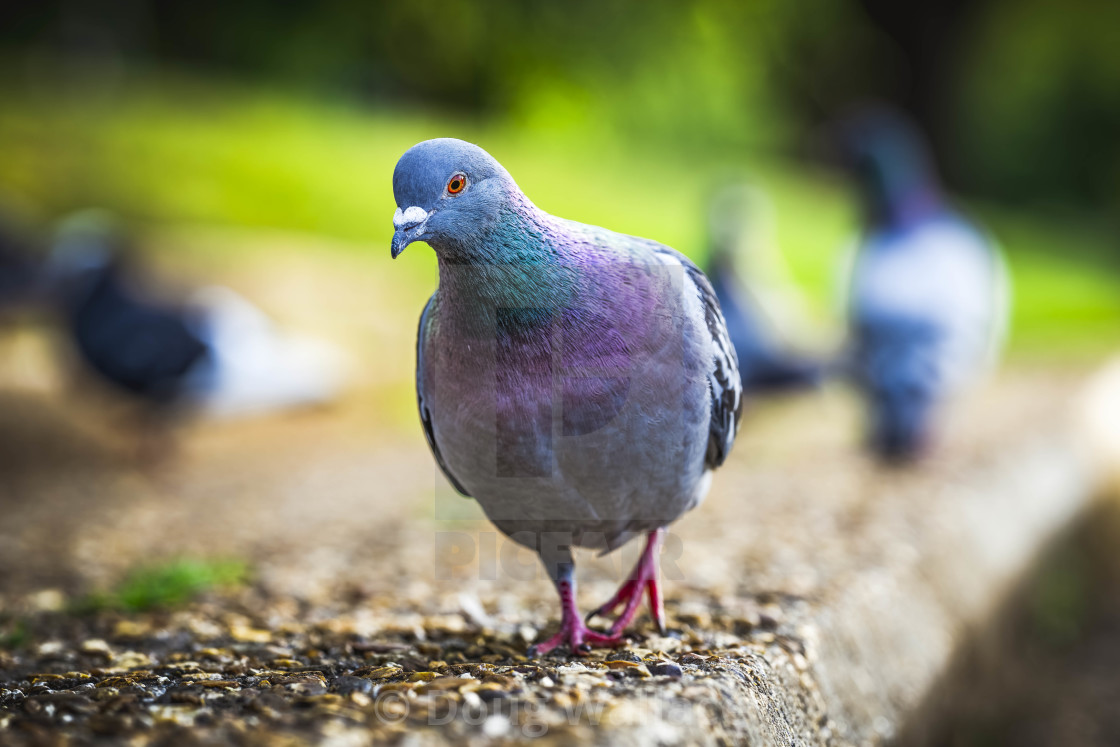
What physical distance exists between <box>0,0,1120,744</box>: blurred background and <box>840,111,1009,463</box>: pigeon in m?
1.19

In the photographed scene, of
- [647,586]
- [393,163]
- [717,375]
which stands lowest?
[647,586]

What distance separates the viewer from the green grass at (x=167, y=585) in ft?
12.0

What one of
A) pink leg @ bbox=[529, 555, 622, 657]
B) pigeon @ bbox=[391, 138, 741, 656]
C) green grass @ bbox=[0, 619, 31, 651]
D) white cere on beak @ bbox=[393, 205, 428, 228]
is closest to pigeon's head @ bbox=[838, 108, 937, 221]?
pigeon @ bbox=[391, 138, 741, 656]

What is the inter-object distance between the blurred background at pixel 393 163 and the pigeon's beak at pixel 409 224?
2.12m

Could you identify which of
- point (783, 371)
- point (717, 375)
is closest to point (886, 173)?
point (783, 371)

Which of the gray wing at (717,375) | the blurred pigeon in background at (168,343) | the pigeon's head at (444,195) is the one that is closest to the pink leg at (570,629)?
the gray wing at (717,375)

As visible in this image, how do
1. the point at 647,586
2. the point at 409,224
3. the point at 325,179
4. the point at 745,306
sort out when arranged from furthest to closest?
the point at 325,179, the point at 745,306, the point at 647,586, the point at 409,224

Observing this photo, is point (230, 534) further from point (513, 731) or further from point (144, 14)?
point (144, 14)

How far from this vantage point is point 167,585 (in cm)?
382

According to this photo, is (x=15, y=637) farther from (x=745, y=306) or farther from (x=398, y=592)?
(x=745, y=306)

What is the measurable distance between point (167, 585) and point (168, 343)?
335 centimetres

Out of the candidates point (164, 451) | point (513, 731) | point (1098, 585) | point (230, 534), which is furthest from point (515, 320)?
point (164, 451)

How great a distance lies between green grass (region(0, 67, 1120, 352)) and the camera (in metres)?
11.1

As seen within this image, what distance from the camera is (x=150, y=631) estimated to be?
334cm
